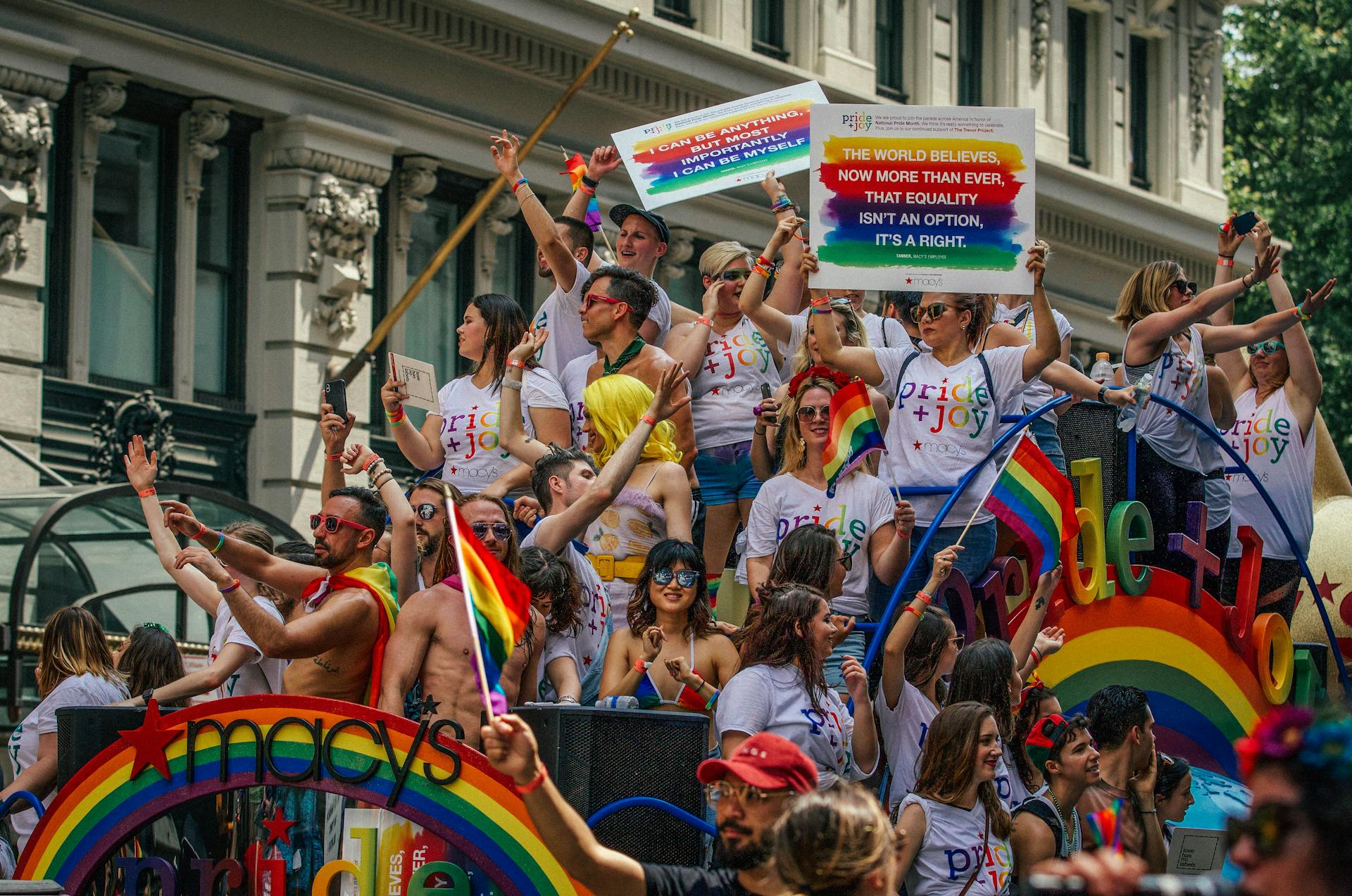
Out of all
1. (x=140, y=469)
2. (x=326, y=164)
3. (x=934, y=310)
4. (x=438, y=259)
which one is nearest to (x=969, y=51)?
(x=326, y=164)

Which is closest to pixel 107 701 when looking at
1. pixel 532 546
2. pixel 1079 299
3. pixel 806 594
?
pixel 532 546

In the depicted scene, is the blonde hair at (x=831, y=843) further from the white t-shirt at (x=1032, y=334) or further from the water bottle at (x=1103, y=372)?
the water bottle at (x=1103, y=372)

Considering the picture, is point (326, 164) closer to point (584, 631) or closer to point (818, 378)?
point (818, 378)

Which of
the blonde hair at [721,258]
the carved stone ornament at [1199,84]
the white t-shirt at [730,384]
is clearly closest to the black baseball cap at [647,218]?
the blonde hair at [721,258]

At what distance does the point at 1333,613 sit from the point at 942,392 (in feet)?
17.3

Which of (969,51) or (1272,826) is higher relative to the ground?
(969,51)

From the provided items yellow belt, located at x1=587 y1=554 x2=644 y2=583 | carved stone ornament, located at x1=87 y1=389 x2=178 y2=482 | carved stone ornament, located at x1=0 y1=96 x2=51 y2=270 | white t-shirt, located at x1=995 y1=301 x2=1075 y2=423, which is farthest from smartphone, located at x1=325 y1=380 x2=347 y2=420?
carved stone ornament, located at x1=87 y1=389 x2=178 y2=482

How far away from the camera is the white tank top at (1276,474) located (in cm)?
1124

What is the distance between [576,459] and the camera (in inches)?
332

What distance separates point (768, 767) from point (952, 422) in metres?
3.55

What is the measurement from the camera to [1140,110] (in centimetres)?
3391

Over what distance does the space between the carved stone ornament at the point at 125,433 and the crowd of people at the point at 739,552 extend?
31.8 ft

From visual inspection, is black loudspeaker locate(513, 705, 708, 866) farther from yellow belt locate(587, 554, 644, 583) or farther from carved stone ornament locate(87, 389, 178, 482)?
carved stone ornament locate(87, 389, 178, 482)

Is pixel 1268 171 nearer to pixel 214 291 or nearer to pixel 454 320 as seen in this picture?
pixel 454 320
